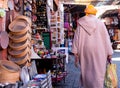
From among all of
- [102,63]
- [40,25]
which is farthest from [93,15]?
[40,25]

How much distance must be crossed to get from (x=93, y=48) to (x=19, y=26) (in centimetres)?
151

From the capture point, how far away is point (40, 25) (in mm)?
11258

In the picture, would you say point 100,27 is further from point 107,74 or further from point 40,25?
point 40,25

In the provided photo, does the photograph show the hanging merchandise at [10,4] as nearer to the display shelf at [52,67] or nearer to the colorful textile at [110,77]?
the display shelf at [52,67]

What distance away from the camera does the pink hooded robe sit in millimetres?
6215

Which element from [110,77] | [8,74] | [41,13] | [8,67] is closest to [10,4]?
[8,67]

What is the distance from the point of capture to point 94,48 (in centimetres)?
623

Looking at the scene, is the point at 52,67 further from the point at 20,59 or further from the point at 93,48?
the point at 93,48

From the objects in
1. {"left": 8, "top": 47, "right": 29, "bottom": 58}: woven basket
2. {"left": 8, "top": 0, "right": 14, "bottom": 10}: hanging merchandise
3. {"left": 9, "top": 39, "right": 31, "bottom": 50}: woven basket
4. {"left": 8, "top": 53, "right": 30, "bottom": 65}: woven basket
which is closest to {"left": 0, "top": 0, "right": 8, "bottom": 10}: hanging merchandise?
{"left": 8, "top": 0, "right": 14, "bottom": 10}: hanging merchandise

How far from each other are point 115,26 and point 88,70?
26.1 metres

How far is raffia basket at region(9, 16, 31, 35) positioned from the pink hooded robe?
0.99m

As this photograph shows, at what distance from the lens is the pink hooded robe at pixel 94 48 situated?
6215 mm

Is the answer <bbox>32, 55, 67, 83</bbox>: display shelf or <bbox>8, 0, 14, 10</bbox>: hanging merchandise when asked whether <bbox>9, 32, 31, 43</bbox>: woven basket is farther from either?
<bbox>32, 55, 67, 83</bbox>: display shelf

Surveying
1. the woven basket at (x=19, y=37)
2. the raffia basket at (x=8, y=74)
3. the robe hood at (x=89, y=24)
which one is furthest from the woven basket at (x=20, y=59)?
the robe hood at (x=89, y=24)
